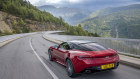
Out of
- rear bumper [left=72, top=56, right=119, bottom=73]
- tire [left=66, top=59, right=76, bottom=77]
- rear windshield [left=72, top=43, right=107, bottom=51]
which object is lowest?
tire [left=66, top=59, right=76, bottom=77]

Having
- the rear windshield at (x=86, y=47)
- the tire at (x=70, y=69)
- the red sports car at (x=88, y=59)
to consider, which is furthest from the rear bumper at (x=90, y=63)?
the rear windshield at (x=86, y=47)

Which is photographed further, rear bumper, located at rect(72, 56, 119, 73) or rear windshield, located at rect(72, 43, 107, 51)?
rear windshield, located at rect(72, 43, 107, 51)

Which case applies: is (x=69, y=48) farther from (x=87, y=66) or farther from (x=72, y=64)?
(x=87, y=66)

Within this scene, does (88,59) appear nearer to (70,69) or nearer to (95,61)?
(95,61)

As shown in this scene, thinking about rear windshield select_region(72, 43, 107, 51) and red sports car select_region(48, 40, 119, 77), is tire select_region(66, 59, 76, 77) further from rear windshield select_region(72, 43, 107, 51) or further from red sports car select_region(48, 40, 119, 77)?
rear windshield select_region(72, 43, 107, 51)

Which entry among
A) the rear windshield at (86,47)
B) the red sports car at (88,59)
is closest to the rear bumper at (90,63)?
the red sports car at (88,59)

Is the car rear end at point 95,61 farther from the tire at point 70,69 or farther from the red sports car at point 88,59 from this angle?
A: the tire at point 70,69

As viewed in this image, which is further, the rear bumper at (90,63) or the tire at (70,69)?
the tire at (70,69)

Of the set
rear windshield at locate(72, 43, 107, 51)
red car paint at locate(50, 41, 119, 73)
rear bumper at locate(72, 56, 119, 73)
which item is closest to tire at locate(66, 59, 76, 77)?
red car paint at locate(50, 41, 119, 73)

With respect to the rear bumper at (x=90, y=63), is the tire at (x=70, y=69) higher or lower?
lower

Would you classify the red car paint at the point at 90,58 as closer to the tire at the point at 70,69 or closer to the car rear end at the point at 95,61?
the car rear end at the point at 95,61

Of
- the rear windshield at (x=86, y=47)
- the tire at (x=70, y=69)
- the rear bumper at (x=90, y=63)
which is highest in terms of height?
the rear windshield at (x=86, y=47)

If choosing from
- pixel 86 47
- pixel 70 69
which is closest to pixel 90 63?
pixel 86 47

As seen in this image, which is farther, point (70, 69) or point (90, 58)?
point (70, 69)
